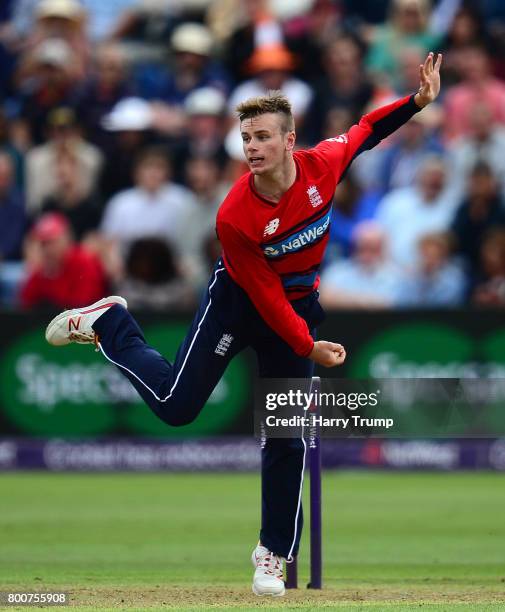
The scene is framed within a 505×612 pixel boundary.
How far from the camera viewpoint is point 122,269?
13.1 m

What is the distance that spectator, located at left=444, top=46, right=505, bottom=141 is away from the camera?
13977 mm

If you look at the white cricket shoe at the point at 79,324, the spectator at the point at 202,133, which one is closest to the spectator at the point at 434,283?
the spectator at the point at 202,133

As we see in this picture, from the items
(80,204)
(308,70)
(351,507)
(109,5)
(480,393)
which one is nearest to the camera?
(480,393)

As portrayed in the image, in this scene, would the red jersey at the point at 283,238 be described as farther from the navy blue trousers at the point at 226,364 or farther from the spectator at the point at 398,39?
the spectator at the point at 398,39

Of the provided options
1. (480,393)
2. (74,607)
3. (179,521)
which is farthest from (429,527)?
(74,607)

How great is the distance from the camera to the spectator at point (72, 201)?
540 inches

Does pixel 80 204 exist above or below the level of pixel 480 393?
above

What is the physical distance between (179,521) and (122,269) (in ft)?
12.3

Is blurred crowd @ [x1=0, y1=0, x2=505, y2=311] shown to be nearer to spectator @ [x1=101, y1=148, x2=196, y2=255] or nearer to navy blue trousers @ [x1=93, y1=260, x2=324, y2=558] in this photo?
spectator @ [x1=101, y1=148, x2=196, y2=255]

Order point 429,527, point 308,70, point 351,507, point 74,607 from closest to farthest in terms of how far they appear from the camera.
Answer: point 74,607 < point 429,527 < point 351,507 < point 308,70

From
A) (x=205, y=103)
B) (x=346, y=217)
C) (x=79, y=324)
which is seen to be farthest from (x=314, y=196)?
(x=205, y=103)

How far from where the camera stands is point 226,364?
21.5 ft

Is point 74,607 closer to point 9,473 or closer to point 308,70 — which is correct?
point 9,473

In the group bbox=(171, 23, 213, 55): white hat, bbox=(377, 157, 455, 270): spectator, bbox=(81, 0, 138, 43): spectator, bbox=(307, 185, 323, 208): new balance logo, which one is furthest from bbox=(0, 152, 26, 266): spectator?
bbox=(307, 185, 323, 208): new balance logo
